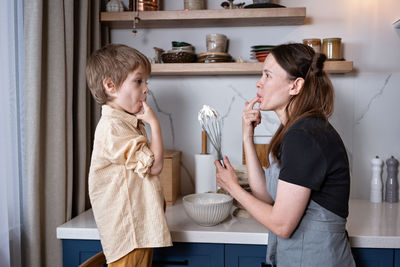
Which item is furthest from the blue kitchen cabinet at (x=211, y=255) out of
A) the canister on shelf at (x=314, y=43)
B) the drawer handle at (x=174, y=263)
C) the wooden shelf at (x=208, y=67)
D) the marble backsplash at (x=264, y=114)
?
the canister on shelf at (x=314, y=43)

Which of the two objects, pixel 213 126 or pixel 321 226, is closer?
pixel 321 226

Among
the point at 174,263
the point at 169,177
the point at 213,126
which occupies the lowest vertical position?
the point at 174,263

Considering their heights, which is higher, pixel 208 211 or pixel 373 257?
pixel 208 211

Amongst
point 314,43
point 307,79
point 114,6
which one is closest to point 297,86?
point 307,79

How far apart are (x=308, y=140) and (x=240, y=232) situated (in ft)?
1.56

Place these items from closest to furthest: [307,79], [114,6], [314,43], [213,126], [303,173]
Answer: [303,173]
[307,79]
[314,43]
[114,6]
[213,126]

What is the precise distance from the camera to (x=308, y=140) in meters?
0.93

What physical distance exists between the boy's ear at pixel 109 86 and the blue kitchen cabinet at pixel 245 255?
0.66m

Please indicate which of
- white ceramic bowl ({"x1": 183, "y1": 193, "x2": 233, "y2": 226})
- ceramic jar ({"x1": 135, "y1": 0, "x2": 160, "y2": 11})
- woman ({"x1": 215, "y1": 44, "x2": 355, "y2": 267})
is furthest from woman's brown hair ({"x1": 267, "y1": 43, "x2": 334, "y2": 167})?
ceramic jar ({"x1": 135, "y1": 0, "x2": 160, "y2": 11})

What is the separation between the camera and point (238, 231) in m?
1.26

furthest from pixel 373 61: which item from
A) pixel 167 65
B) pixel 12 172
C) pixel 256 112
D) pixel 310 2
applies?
pixel 12 172

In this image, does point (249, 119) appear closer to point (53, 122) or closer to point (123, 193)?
point (123, 193)

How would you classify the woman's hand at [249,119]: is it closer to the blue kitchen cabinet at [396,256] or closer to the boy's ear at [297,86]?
the boy's ear at [297,86]

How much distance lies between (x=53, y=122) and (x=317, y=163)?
92cm
